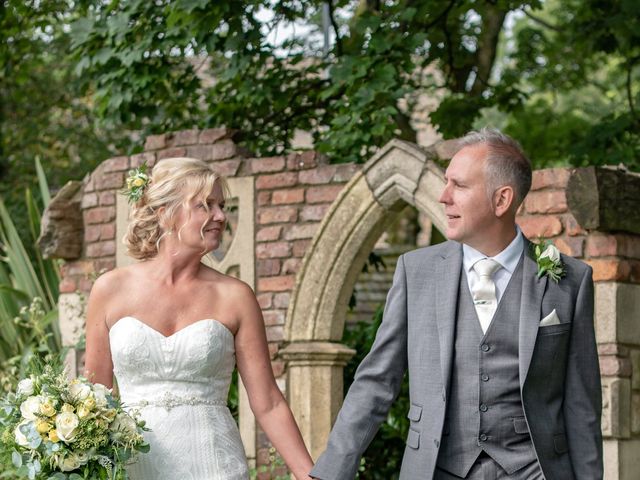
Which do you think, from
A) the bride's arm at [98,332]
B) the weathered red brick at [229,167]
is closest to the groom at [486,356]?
the bride's arm at [98,332]

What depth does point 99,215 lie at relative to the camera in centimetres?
781

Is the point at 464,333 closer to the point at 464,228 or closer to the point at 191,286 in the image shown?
the point at 464,228

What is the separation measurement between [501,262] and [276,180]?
12.0ft

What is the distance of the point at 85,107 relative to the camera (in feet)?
47.0

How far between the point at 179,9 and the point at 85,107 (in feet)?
22.7

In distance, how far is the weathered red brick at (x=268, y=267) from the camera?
713cm

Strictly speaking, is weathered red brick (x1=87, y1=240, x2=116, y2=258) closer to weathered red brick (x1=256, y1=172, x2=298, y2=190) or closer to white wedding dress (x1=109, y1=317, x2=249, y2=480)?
weathered red brick (x1=256, y1=172, x2=298, y2=190)

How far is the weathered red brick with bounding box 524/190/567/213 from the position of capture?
234 inches

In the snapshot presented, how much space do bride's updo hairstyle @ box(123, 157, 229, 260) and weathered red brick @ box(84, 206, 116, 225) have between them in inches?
152

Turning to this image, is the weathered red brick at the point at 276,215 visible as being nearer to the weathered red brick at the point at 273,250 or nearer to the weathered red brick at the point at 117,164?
the weathered red brick at the point at 273,250

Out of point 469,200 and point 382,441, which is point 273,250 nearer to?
point 382,441

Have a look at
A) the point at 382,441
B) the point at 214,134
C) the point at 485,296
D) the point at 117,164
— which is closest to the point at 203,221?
the point at 485,296

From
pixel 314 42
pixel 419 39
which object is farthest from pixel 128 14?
pixel 314 42

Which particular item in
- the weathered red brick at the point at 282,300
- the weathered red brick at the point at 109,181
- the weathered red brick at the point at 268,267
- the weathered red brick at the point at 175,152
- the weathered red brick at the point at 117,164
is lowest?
the weathered red brick at the point at 282,300
